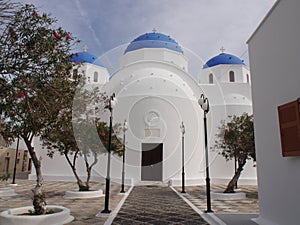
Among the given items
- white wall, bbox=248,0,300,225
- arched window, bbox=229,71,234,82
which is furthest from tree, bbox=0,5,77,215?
arched window, bbox=229,71,234,82

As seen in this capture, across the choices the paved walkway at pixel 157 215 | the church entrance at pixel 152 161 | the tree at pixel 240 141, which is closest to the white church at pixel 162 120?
the church entrance at pixel 152 161

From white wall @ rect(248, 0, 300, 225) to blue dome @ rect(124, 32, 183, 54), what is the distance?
16.9 meters

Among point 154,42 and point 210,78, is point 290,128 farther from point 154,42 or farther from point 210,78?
point 210,78

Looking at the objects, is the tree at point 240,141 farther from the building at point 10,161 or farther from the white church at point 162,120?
the building at point 10,161

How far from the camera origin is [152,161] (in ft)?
61.4

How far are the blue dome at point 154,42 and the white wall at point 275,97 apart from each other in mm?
16887

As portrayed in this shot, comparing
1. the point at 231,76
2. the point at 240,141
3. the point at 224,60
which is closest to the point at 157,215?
the point at 240,141

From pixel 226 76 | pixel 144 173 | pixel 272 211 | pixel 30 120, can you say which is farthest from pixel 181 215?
pixel 226 76

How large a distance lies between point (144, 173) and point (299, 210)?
47.1 ft

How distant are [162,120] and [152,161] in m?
3.06

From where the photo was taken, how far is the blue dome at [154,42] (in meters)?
23.3

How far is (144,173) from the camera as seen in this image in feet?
60.4

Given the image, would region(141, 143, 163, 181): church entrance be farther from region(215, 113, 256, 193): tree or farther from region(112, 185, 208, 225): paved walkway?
region(112, 185, 208, 225): paved walkway

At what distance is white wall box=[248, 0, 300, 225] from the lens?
4883 millimetres
